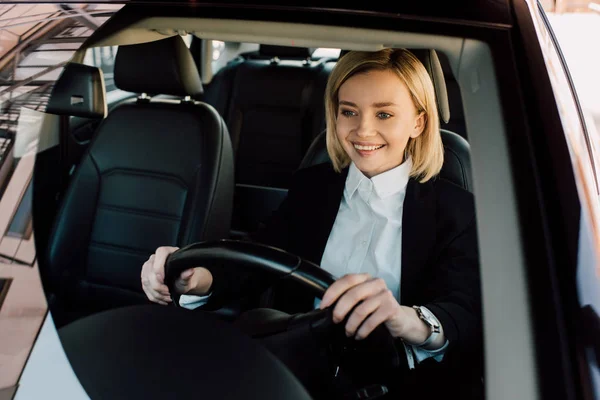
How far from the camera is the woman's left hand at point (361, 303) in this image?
0.81 meters

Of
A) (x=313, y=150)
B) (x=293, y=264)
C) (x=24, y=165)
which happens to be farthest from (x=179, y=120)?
(x=293, y=264)

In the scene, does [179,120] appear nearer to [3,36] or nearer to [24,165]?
[24,165]

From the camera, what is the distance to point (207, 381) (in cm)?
75

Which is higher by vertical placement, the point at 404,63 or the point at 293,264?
the point at 404,63

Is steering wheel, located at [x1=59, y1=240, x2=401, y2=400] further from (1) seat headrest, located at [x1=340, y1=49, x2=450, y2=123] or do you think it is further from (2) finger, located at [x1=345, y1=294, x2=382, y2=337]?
(1) seat headrest, located at [x1=340, y1=49, x2=450, y2=123]

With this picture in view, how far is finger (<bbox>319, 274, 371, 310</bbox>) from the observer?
2.62 feet

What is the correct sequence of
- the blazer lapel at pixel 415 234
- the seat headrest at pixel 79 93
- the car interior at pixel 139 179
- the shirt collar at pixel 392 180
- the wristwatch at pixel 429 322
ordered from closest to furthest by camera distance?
the wristwatch at pixel 429 322, the blazer lapel at pixel 415 234, the shirt collar at pixel 392 180, the seat headrest at pixel 79 93, the car interior at pixel 139 179

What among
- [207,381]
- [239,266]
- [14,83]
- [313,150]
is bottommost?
[207,381]

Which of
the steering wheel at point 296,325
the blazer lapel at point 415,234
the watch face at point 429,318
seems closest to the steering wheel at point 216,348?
the steering wheel at point 296,325

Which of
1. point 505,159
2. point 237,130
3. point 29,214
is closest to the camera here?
point 505,159

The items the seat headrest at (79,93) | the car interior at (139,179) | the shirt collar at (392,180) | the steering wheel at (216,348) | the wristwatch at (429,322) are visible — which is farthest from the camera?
the car interior at (139,179)

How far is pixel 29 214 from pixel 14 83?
25 centimetres

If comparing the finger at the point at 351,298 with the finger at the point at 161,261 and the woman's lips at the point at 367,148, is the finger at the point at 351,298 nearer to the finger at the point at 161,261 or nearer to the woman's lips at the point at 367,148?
the finger at the point at 161,261

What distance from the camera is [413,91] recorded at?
4.00 feet
